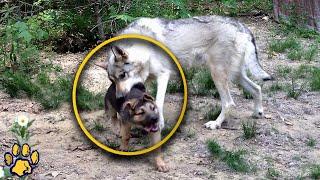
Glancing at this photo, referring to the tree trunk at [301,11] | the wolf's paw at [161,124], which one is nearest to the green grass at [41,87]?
the wolf's paw at [161,124]

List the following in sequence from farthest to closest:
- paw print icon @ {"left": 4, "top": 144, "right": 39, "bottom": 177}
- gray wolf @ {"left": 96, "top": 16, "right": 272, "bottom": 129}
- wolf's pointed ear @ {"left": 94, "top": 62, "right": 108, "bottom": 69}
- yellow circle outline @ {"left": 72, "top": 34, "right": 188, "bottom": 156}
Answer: gray wolf @ {"left": 96, "top": 16, "right": 272, "bottom": 129} < wolf's pointed ear @ {"left": 94, "top": 62, "right": 108, "bottom": 69} < yellow circle outline @ {"left": 72, "top": 34, "right": 188, "bottom": 156} < paw print icon @ {"left": 4, "top": 144, "right": 39, "bottom": 177}

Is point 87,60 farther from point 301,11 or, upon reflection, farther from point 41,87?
point 301,11

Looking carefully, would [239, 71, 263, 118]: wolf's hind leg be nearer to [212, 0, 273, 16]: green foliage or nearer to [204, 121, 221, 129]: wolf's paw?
[204, 121, 221, 129]: wolf's paw

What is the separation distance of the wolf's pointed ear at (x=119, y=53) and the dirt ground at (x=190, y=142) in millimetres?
245

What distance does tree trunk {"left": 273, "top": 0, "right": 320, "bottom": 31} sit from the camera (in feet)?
32.4

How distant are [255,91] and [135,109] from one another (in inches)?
98.1

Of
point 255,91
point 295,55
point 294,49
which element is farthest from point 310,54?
point 255,91

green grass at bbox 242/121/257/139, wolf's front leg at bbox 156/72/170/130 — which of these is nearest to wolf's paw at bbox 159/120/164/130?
wolf's front leg at bbox 156/72/170/130

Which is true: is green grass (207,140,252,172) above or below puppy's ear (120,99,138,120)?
below

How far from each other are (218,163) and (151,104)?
117 centimetres

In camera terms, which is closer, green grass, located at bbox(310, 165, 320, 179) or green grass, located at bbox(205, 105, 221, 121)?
green grass, located at bbox(310, 165, 320, 179)

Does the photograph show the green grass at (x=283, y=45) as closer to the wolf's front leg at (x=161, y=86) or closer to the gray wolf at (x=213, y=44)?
the gray wolf at (x=213, y=44)

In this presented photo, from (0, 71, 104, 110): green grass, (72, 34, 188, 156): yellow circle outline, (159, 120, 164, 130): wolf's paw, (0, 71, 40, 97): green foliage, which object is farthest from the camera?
(0, 71, 40, 97): green foliage

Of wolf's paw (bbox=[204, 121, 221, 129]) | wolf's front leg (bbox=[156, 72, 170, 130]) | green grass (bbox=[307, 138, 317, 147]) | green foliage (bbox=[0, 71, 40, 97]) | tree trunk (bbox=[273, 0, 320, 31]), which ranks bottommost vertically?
green grass (bbox=[307, 138, 317, 147])
